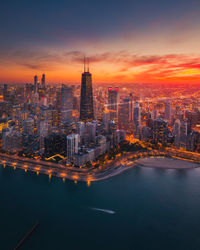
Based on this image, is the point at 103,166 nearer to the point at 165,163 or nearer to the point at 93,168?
the point at 93,168

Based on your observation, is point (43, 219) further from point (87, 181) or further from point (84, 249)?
point (87, 181)

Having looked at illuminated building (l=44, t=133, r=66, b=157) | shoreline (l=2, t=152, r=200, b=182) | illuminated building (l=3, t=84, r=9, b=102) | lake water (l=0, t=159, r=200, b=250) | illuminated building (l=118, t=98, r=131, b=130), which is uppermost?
illuminated building (l=3, t=84, r=9, b=102)

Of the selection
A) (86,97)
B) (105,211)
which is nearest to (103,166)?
(105,211)

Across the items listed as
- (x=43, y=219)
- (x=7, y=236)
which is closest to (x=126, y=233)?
(x=43, y=219)

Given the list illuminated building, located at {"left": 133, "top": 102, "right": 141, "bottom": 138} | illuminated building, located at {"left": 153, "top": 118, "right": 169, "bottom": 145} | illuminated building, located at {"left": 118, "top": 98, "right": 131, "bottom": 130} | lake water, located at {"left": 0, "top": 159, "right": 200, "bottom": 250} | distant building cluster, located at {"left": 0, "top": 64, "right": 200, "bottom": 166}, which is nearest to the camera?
lake water, located at {"left": 0, "top": 159, "right": 200, "bottom": 250}

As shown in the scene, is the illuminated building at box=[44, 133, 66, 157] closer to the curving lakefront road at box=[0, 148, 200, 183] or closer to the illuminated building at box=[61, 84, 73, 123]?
the curving lakefront road at box=[0, 148, 200, 183]

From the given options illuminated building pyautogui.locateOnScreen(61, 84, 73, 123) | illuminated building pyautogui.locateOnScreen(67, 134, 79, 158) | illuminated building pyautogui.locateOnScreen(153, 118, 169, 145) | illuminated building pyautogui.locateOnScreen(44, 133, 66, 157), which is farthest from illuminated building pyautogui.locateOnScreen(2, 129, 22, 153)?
illuminated building pyautogui.locateOnScreen(61, 84, 73, 123)
